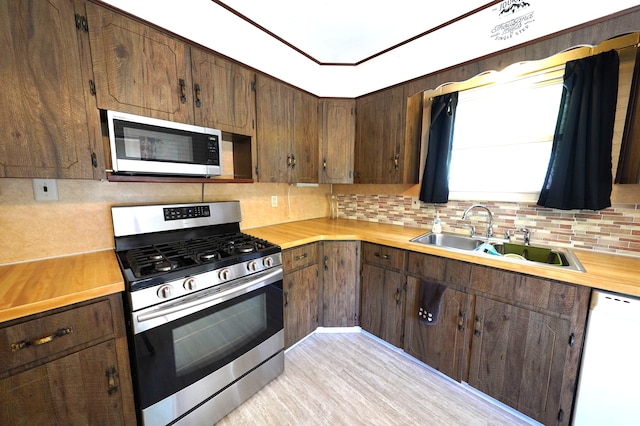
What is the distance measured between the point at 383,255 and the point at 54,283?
1931 millimetres

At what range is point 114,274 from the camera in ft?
3.67

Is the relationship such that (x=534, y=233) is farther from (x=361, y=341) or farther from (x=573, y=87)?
(x=361, y=341)

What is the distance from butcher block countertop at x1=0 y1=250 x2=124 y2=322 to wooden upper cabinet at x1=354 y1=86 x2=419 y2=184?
2064 millimetres

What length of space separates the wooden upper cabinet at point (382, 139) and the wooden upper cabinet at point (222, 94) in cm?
110

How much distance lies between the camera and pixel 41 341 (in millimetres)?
884

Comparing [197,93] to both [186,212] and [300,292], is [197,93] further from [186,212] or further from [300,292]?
[300,292]

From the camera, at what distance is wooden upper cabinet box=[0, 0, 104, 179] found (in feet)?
3.25

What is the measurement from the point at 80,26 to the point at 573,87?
9.33ft

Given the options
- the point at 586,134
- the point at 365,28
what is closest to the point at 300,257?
the point at 365,28

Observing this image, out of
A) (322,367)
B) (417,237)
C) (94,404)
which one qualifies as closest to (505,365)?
(417,237)

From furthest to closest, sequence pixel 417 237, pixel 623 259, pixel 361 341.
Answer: pixel 361 341 → pixel 417 237 → pixel 623 259

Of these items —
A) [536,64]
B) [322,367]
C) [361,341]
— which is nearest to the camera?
[536,64]

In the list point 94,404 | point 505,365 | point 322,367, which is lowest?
point 322,367

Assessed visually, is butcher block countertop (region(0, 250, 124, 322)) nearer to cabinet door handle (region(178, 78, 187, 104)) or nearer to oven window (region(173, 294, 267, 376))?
oven window (region(173, 294, 267, 376))
